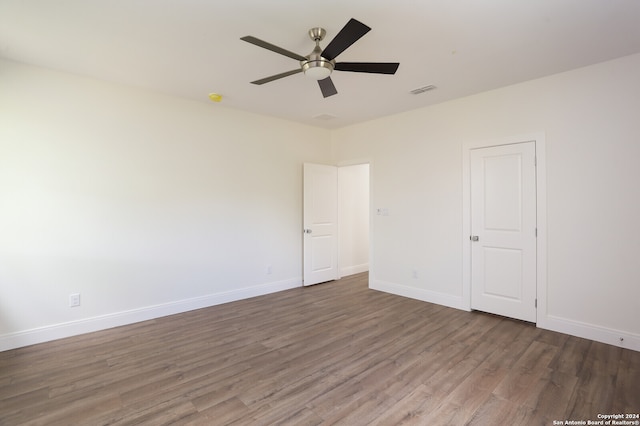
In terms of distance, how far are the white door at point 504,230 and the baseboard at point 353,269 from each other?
96.8 inches

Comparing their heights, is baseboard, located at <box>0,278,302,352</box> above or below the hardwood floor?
above

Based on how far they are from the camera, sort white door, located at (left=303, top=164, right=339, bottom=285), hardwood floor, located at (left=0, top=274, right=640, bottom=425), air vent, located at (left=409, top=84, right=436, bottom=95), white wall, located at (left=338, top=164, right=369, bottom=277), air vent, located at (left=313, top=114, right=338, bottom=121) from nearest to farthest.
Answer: hardwood floor, located at (left=0, top=274, right=640, bottom=425) → air vent, located at (left=409, top=84, right=436, bottom=95) → air vent, located at (left=313, top=114, right=338, bottom=121) → white door, located at (left=303, top=164, right=339, bottom=285) → white wall, located at (left=338, top=164, right=369, bottom=277)

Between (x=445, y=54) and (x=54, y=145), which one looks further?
(x=54, y=145)

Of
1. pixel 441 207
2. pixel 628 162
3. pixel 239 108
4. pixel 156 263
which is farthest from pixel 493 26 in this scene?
pixel 156 263

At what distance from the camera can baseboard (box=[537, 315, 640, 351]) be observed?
2.89 m

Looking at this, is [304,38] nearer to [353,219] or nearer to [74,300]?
[74,300]

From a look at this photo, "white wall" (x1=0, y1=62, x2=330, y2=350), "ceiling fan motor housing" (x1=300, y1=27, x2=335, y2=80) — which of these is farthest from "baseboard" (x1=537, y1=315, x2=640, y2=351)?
"white wall" (x1=0, y1=62, x2=330, y2=350)

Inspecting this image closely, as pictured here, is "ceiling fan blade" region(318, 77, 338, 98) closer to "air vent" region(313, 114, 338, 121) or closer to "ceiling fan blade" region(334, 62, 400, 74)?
"ceiling fan blade" region(334, 62, 400, 74)

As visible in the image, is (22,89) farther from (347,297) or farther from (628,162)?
(628,162)

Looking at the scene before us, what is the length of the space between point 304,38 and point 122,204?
274cm

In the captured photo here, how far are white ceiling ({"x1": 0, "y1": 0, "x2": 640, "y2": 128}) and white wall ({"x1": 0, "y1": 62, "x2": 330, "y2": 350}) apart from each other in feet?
1.36

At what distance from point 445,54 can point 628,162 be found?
2023 millimetres

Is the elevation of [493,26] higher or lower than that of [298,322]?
higher

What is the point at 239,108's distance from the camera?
176 inches
